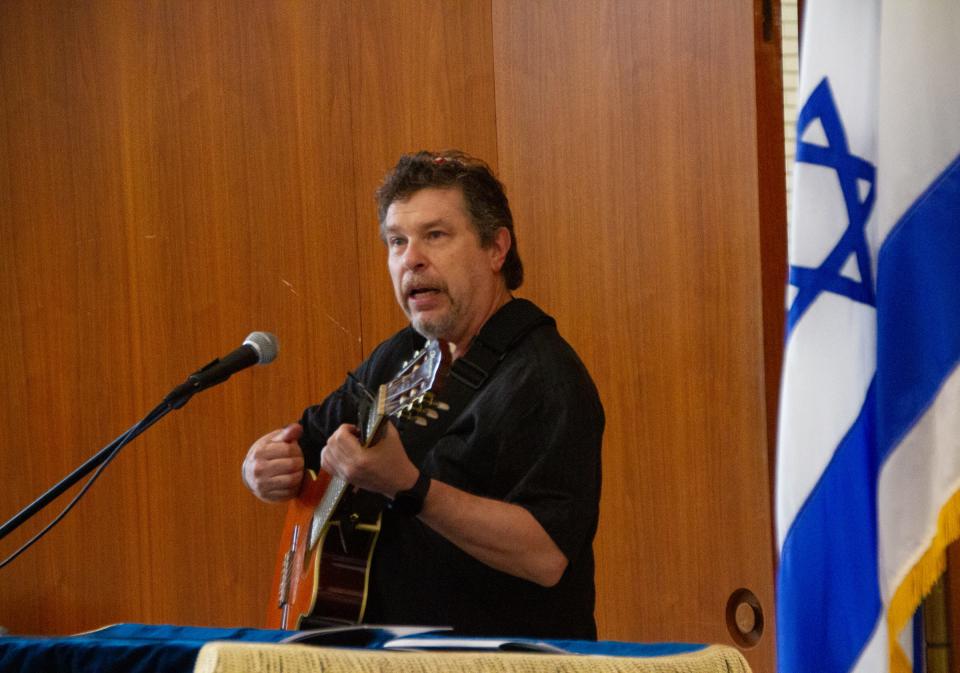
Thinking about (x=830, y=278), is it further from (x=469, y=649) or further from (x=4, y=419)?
(x=4, y=419)

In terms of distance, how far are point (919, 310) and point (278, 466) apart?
1.23m

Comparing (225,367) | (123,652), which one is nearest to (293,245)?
(225,367)

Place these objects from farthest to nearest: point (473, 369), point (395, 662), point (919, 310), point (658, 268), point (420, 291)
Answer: point (658, 268) < point (420, 291) < point (473, 369) < point (919, 310) < point (395, 662)

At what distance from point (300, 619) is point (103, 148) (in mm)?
2033

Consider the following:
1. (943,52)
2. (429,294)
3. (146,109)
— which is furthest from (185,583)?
(943,52)

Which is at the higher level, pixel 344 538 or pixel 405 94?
pixel 405 94

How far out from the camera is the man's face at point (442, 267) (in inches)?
93.4

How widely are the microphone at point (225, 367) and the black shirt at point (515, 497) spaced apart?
467mm

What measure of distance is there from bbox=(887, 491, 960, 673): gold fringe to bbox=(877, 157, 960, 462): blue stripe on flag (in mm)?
134

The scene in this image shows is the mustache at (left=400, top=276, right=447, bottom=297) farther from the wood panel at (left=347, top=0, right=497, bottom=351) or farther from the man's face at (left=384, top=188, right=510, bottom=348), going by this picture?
the wood panel at (left=347, top=0, right=497, bottom=351)

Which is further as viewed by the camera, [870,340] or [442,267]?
[442,267]

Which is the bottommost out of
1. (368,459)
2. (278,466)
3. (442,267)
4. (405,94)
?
(278,466)

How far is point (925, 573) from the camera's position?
1.95 m

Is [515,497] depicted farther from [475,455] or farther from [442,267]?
[442,267]
